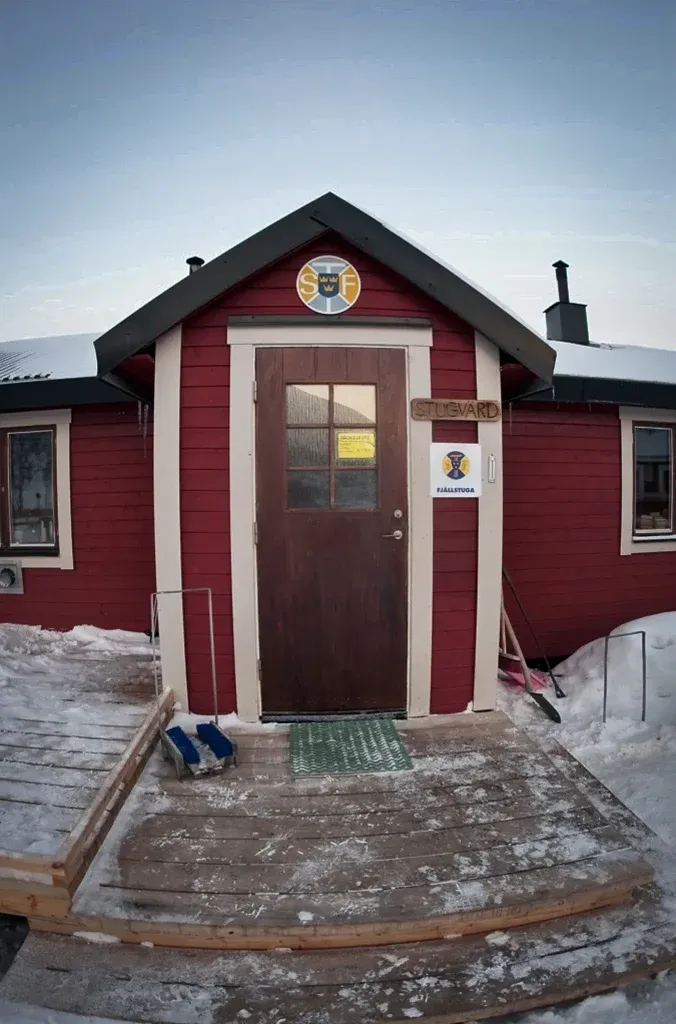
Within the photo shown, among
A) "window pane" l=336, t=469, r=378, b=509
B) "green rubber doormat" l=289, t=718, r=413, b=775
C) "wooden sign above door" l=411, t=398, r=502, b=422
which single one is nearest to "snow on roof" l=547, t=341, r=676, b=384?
"wooden sign above door" l=411, t=398, r=502, b=422

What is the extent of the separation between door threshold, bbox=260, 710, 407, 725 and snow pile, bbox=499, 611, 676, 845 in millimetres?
914

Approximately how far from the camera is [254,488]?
3.32 metres

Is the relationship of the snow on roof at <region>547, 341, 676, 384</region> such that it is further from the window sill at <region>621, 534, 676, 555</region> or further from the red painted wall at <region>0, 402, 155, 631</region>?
the red painted wall at <region>0, 402, 155, 631</region>

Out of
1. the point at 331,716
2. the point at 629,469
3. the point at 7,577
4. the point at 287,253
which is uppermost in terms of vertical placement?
the point at 287,253

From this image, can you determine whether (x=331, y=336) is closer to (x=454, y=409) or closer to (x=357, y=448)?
(x=357, y=448)

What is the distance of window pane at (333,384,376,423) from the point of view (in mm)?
3354

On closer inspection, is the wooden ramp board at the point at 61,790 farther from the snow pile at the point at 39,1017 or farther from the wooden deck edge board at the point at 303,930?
the snow pile at the point at 39,1017

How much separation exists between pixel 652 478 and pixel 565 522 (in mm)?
1163

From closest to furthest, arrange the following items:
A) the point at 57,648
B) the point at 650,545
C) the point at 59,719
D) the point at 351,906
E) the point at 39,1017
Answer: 1. the point at 39,1017
2. the point at 351,906
3. the point at 59,719
4. the point at 57,648
5. the point at 650,545

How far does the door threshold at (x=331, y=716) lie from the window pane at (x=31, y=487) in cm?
332

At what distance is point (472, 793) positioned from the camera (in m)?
2.62

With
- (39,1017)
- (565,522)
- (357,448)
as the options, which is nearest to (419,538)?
(357,448)

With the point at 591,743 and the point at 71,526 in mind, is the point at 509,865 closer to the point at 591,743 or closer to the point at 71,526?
the point at 591,743

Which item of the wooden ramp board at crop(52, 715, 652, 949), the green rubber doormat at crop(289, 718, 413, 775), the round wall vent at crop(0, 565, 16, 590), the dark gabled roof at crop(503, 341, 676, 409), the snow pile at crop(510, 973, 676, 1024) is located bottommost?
the snow pile at crop(510, 973, 676, 1024)
